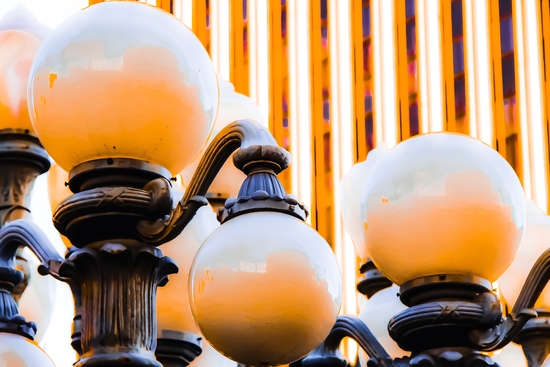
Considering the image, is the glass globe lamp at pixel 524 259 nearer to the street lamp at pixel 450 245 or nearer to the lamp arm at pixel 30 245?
the street lamp at pixel 450 245

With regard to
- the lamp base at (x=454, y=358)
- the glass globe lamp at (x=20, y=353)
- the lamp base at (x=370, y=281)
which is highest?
the lamp base at (x=370, y=281)

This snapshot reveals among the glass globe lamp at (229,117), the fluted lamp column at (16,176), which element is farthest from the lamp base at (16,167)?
the glass globe lamp at (229,117)

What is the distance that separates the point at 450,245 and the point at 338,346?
26.1 inches

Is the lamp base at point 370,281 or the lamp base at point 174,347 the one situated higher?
the lamp base at point 370,281

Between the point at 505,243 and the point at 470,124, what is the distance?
38212 millimetres

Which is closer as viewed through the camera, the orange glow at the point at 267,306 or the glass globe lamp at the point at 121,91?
the orange glow at the point at 267,306

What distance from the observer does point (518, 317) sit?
10.6 ft

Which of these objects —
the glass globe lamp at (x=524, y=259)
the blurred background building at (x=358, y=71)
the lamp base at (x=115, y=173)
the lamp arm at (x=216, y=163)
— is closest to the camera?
the lamp arm at (x=216, y=163)

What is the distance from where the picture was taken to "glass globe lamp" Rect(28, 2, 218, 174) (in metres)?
2.91

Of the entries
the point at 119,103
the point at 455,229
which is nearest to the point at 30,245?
the point at 119,103

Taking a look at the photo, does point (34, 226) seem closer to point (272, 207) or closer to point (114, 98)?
point (114, 98)

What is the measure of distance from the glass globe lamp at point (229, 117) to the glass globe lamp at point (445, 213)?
2.43 feet

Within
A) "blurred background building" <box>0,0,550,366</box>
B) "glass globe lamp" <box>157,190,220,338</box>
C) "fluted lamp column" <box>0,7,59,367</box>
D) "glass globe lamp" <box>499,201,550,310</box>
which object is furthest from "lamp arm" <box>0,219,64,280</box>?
"blurred background building" <box>0,0,550,366</box>

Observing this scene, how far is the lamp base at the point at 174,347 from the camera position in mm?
3436
